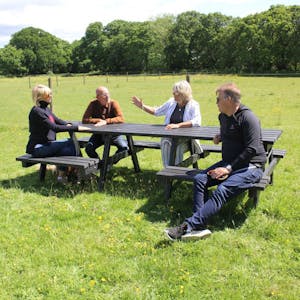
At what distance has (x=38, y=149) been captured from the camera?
6.01 meters

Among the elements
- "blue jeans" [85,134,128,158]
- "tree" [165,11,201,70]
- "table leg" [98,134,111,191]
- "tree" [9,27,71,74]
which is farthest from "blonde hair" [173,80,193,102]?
"tree" [9,27,71,74]

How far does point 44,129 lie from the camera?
20.1 ft

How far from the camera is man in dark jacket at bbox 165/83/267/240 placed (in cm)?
428

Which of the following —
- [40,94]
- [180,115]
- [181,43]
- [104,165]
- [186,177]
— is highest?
[181,43]

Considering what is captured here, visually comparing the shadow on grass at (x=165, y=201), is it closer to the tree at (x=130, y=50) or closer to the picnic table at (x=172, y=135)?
the picnic table at (x=172, y=135)

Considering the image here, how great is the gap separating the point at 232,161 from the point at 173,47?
77.7 meters

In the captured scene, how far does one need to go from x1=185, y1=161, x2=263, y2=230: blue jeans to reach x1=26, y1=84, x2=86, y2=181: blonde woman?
91.5 inches

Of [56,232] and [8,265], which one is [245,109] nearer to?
[56,232]

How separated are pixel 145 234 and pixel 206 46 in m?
76.2

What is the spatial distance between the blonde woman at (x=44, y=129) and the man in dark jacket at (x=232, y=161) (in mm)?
2372

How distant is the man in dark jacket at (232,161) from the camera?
4277mm

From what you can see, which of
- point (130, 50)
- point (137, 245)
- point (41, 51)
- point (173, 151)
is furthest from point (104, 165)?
point (41, 51)

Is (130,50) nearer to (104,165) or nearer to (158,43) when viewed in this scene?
(158,43)

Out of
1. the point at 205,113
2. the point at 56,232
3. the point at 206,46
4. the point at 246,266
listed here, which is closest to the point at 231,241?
the point at 246,266
